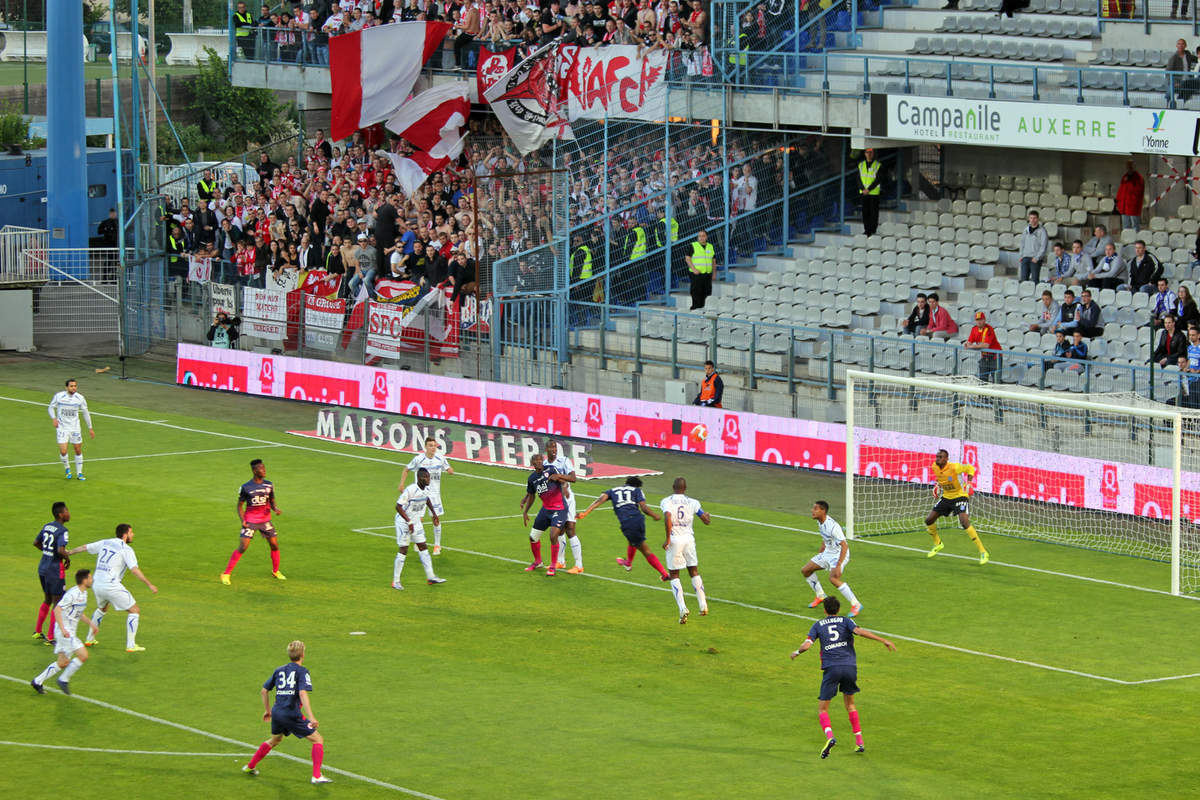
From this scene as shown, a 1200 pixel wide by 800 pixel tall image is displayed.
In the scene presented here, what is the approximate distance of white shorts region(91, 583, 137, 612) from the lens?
2100 centimetres

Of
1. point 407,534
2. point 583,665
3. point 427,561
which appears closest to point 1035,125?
point 427,561

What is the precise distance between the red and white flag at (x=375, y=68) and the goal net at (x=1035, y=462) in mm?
18472

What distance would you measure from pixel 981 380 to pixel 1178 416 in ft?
21.4

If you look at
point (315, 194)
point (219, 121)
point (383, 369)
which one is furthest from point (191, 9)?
point (383, 369)

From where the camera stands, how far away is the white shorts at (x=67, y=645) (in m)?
19.8

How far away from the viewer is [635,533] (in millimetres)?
24391

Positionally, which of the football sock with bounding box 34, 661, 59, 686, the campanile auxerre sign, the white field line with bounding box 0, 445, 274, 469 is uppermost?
the campanile auxerre sign

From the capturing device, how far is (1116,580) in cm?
2598

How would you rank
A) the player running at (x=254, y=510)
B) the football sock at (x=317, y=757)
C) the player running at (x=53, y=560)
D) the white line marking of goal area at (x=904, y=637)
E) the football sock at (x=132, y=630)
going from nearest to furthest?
the football sock at (x=317, y=757), the white line marking of goal area at (x=904, y=637), the player running at (x=53, y=560), the football sock at (x=132, y=630), the player running at (x=254, y=510)

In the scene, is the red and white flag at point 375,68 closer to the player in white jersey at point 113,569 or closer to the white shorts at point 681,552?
the white shorts at point 681,552

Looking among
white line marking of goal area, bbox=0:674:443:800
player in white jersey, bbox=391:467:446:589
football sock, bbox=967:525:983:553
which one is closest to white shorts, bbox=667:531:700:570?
player in white jersey, bbox=391:467:446:589

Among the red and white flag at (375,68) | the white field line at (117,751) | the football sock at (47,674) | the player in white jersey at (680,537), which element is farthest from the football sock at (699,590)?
the red and white flag at (375,68)

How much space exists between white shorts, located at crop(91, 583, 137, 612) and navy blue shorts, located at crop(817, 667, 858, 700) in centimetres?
842

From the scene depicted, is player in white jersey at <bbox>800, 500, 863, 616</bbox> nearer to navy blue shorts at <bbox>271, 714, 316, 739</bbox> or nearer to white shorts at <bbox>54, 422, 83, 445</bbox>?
navy blue shorts at <bbox>271, 714, 316, 739</bbox>
